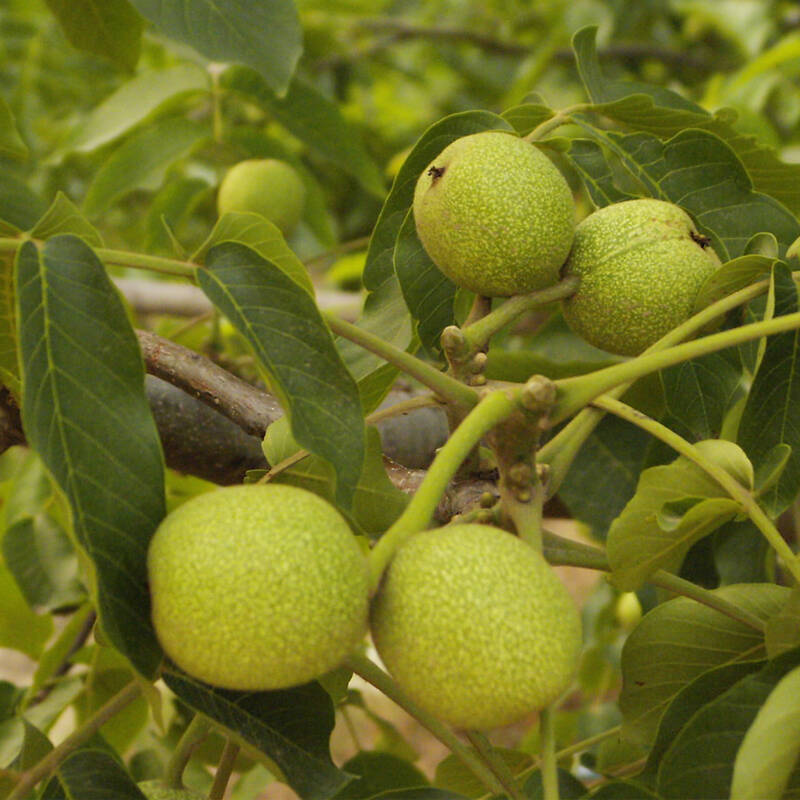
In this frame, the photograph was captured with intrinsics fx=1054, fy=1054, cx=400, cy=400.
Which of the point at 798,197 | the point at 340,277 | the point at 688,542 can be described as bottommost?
the point at 340,277

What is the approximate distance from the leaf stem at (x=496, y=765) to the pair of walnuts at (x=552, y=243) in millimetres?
436

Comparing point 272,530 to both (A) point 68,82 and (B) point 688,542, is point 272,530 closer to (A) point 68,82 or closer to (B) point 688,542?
(B) point 688,542

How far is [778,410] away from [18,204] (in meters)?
1.14

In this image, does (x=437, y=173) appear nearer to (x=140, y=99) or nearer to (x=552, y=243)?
(x=552, y=243)

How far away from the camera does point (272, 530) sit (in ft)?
2.51

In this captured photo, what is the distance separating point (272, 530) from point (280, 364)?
19 cm

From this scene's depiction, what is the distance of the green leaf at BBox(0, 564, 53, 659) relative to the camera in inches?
71.2

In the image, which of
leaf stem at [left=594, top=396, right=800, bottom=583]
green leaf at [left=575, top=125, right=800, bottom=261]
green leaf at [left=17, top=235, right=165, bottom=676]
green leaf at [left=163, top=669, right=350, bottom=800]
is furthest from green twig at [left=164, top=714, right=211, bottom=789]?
green leaf at [left=575, top=125, right=800, bottom=261]

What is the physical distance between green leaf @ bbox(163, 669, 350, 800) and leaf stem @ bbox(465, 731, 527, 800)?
0.16 metres

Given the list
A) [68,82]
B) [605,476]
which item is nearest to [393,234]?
[605,476]

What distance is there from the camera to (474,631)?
76 centimetres

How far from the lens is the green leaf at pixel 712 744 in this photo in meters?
0.91

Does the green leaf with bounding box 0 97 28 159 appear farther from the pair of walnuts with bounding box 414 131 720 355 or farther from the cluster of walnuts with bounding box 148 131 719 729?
the cluster of walnuts with bounding box 148 131 719 729

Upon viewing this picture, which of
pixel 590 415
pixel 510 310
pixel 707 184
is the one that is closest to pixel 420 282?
pixel 510 310
